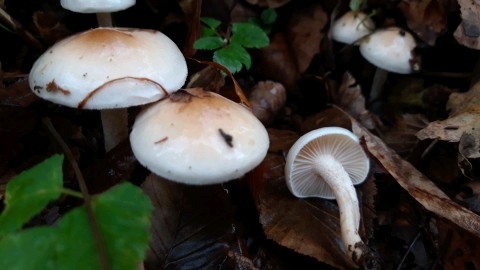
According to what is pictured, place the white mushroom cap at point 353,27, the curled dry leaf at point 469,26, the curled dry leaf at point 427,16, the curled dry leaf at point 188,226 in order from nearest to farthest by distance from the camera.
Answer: the curled dry leaf at point 188,226
the curled dry leaf at point 469,26
the curled dry leaf at point 427,16
the white mushroom cap at point 353,27

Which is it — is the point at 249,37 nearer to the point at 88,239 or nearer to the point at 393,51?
the point at 393,51

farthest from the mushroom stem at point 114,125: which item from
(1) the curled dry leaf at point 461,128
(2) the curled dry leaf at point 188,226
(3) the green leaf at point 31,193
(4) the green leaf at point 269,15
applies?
(1) the curled dry leaf at point 461,128

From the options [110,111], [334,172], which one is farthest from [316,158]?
[110,111]

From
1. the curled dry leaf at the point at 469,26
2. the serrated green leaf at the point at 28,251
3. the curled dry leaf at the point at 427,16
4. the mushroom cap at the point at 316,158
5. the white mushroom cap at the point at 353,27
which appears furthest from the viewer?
the white mushroom cap at the point at 353,27

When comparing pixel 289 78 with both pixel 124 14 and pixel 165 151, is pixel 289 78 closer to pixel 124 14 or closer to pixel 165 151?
pixel 124 14

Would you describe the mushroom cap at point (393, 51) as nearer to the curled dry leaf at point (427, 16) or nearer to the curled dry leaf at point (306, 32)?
the curled dry leaf at point (427, 16)

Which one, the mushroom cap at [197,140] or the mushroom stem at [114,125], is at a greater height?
the mushroom cap at [197,140]

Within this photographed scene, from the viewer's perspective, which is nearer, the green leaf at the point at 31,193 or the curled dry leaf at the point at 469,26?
the green leaf at the point at 31,193
